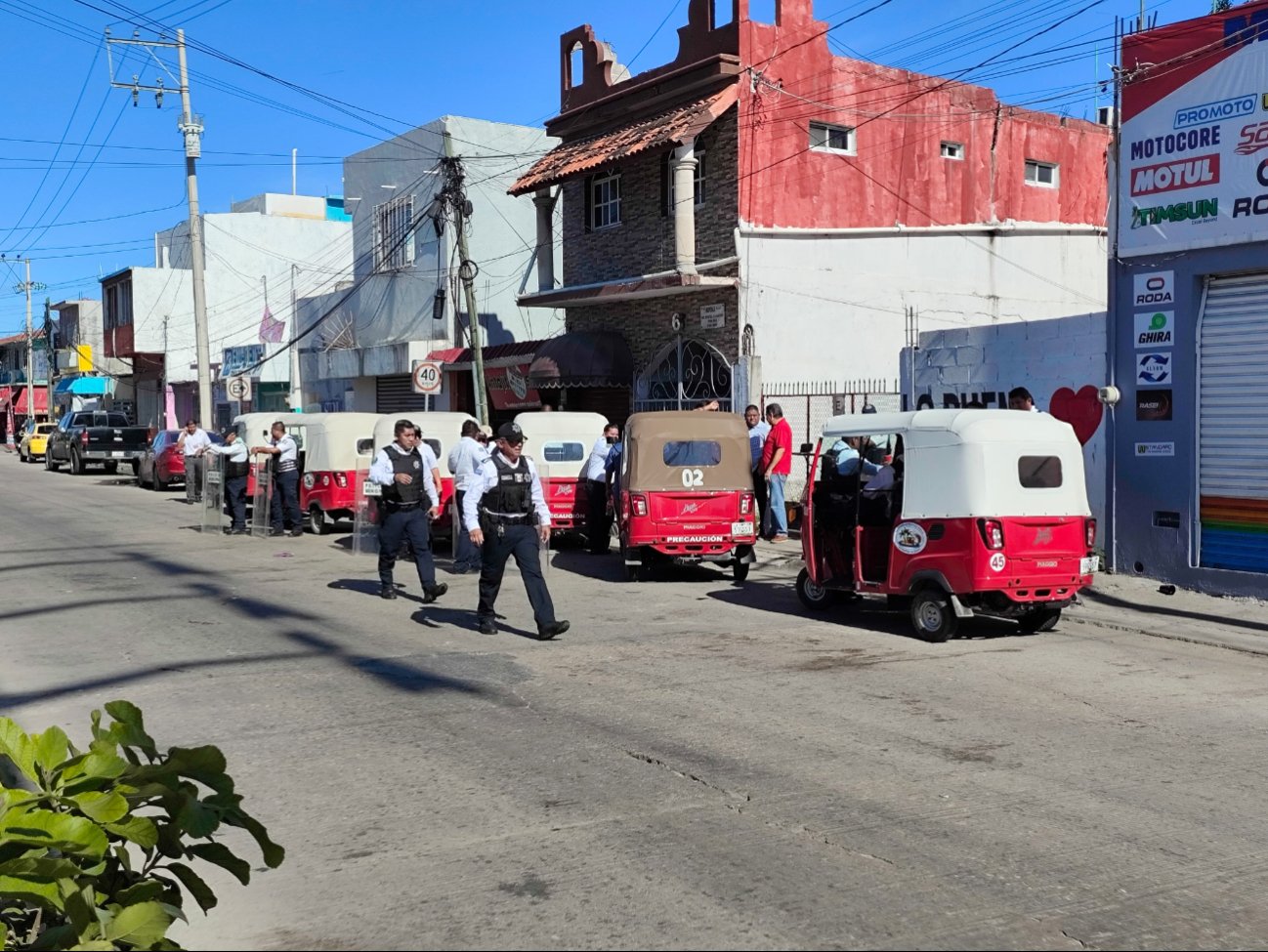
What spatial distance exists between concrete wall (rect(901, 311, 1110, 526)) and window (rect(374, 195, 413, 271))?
1954 centimetres

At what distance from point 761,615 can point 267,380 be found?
37.4 metres

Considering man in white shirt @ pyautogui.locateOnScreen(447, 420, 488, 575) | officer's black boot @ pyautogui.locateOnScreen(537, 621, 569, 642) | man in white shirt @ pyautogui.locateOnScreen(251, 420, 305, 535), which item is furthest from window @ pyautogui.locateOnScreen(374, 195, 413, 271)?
officer's black boot @ pyautogui.locateOnScreen(537, 621, 569, 642)

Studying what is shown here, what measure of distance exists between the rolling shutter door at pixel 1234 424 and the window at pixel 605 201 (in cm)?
1431

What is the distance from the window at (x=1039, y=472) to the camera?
408 inches

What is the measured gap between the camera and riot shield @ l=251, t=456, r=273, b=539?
19.2 metres

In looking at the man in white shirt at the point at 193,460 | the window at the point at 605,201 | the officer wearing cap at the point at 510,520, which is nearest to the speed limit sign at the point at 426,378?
the man in white shirt at the point at 193,460

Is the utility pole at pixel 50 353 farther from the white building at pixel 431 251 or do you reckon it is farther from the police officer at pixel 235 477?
the police officer at pixel 235 477

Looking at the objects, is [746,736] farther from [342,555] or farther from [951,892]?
[342,555]

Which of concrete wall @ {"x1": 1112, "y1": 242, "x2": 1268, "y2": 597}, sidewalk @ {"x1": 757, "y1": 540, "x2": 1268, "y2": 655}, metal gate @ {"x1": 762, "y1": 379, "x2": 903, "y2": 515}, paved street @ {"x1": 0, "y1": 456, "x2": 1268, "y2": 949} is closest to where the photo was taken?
paved street @ {"x1": 0, "y1": 456, "x2": 1268, "y2": 949}

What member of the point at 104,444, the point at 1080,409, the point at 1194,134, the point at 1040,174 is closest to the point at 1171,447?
the point at 1080,409

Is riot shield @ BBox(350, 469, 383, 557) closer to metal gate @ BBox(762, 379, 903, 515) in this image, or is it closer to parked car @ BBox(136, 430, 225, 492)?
metal gate @ BBox(762, 379, 903, 515)

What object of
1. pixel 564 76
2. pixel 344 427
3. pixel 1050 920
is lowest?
pixel 1050 920

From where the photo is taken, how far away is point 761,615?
12.1 meters

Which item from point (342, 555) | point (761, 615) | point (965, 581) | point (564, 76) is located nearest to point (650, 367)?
point (564, 76)
